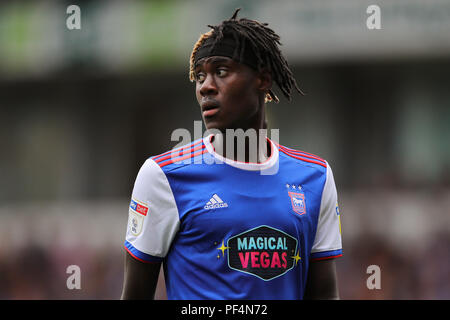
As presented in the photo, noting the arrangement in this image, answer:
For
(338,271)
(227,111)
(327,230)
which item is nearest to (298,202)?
(327,230)

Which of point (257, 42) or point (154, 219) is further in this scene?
point (257, 42)

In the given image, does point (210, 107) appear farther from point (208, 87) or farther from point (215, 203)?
point (215, 203)

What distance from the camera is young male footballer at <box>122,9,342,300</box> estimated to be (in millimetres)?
3289

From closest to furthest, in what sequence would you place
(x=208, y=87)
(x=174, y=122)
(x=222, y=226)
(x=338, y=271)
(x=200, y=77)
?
(x=222, y=226)
(x=208, y=87)
(x=200, y=77)
(x=338, y=271)
(x=174, y=122)

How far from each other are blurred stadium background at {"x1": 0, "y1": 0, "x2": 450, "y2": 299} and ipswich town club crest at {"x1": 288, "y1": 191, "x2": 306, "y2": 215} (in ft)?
22.7

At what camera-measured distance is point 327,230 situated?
3.61 m

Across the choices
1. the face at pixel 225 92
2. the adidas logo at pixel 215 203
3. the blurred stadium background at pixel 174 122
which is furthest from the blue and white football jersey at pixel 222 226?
the blurred stadium background at pixel 174 122

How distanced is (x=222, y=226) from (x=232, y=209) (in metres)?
0.10

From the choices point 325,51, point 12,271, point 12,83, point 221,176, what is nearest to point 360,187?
point 325,51

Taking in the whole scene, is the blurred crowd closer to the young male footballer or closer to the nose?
the young male footballer

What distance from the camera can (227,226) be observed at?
329 centimetres

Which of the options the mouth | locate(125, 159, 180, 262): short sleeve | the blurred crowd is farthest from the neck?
the blurred crowd

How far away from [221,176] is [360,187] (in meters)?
9.58
